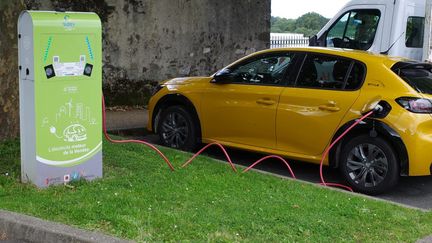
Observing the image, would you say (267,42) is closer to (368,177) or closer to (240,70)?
(240,70)

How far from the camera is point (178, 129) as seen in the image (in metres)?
8.38

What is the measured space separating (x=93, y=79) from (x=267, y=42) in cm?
1008

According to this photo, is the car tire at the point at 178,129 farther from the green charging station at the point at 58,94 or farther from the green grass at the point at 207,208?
the green charging station at the point at 58,94

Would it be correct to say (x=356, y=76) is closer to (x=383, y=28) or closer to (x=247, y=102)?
(x=247, y=102)

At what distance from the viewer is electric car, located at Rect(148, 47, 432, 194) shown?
635 centimetres

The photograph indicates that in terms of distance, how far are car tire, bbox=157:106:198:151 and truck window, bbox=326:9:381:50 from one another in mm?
4515

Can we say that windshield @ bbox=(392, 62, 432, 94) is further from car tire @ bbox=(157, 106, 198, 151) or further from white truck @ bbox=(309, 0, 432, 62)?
white truck @ bbox=(309, 0, 432, 62)

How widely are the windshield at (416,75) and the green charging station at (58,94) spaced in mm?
3450

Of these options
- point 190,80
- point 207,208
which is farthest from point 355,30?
point 207,208

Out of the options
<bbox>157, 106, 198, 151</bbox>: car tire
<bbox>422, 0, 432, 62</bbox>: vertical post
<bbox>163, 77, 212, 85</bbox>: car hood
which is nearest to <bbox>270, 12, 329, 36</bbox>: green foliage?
<bbox>422, 0, 432, 62</bbox>: vertical post

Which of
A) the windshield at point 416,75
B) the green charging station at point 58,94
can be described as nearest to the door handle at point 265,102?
the windshield at point 416,75

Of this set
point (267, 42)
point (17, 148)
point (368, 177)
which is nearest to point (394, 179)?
point (368, 177)

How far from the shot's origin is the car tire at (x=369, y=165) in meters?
6.37

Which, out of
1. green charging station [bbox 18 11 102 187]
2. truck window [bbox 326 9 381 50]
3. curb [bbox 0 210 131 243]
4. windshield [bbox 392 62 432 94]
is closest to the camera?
curb [bbox 0 210 131 243]
